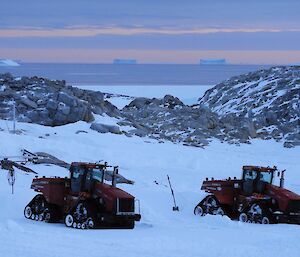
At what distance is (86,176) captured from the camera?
18406mm

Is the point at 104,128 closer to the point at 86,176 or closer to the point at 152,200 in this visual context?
A: the point at 152,200

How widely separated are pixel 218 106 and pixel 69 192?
4919 centimetres

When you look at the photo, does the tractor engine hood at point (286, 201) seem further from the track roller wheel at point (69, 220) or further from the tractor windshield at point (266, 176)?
the track roller wheel at point (69, 220)

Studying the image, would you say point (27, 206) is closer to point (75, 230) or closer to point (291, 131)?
point (75, 230)

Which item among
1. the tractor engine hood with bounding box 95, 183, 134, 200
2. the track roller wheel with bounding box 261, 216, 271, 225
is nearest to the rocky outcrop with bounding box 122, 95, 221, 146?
the track roller wheel with bounding box 261, 216, 271, 225

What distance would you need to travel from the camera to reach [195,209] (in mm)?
22250

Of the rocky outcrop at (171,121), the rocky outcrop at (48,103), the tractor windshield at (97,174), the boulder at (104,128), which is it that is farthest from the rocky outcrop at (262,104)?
the tractor windshield at (97,174)

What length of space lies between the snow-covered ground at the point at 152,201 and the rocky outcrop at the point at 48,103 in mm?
2457

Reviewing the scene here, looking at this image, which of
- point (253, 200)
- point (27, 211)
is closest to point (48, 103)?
point (27, 211)

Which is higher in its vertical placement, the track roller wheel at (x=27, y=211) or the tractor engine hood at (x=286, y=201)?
the tractor engine hood at (x=286, y=201)

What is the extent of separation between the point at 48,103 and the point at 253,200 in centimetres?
2498

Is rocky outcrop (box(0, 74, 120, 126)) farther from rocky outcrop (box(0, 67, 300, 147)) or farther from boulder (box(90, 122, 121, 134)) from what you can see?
boulder (box(90, 122, 121, 134))

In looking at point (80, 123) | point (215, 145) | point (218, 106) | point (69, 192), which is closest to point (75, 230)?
point (69, 192)

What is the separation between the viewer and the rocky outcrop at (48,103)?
4234cm
